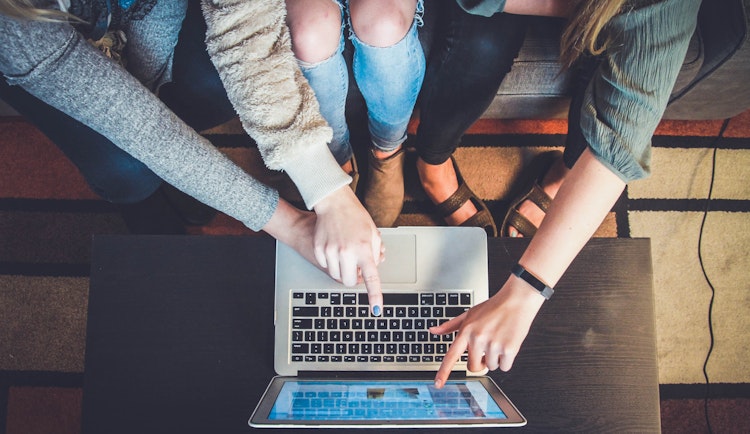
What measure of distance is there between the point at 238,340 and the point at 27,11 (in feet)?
1.79

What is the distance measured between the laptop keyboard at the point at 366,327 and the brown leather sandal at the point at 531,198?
58 cm

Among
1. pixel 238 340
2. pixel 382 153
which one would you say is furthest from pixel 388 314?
pixel 382 153

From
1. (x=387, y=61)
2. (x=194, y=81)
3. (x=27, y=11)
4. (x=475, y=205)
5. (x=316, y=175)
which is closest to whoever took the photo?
(x=27, y=11)

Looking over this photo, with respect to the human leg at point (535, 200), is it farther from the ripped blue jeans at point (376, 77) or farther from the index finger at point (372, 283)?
the index finger at point (372, 283)

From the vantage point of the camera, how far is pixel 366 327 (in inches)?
29.1

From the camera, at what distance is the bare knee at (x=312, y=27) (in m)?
0.78

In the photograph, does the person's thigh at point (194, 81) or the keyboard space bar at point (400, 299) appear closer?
the keyboard space bar at point (400, 299)

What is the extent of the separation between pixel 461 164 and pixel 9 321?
133cm

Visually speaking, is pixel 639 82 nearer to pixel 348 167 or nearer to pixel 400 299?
pixel 400 299

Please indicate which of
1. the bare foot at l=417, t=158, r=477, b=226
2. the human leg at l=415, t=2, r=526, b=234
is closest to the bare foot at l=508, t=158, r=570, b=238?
the bare foot at l=417, t=158, r=477, b=226

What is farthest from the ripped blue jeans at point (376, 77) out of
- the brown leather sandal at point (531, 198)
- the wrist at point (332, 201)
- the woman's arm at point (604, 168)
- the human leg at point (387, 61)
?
the brown leather sandal at point (531, 198)

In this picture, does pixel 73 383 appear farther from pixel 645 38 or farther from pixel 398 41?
pixel 645 38

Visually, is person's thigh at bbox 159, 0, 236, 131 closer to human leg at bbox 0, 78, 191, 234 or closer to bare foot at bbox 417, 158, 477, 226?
human leg at bbox 0, 78, 191, 234

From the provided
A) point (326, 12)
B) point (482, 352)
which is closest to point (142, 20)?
point (326, 12)
